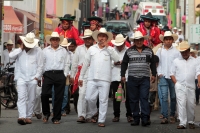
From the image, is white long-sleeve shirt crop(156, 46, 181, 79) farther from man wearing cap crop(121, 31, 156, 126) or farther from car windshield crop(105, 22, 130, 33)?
car windshield crop(105, 22, 130, 33)

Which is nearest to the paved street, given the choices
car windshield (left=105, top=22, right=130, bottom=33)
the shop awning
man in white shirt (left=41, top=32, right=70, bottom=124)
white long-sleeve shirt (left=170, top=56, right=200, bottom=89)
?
man in white shirt (left=41, top=32, right=70, bottom=124)

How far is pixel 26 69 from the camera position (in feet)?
45.5

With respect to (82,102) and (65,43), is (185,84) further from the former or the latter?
(65,43)

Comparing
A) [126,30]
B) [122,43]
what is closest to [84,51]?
[122,43]

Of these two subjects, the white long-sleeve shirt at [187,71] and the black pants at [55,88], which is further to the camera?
the black pants at [55,88]

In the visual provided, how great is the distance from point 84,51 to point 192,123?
3.02 metres

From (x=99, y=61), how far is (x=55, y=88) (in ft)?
4.02

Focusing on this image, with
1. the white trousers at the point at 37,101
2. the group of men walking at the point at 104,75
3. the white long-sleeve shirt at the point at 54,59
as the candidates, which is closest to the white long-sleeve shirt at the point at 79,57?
the group of men walking at the point at 104,75

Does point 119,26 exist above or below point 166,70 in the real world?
above

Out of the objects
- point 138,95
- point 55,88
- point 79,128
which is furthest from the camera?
point 55,88

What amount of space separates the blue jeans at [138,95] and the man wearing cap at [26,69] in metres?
1.99

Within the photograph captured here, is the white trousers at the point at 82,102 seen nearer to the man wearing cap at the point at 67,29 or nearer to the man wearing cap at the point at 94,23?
the man wearing cap at the point at 94,23

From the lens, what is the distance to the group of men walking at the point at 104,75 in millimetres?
13383

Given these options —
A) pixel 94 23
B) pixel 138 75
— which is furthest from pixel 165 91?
pixel 94 23
